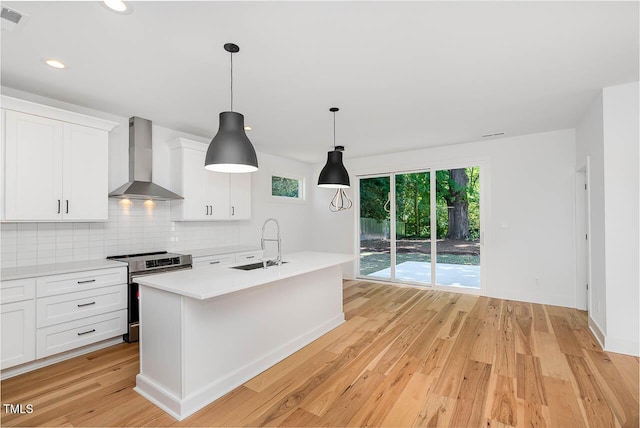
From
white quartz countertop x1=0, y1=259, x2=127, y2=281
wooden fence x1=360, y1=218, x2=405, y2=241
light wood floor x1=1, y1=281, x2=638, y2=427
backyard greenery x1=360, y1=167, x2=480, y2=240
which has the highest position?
backyard greenery x1=360, y1=167, x2=480, y2=240

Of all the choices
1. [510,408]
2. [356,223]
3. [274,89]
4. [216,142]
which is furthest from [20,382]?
[356,223]

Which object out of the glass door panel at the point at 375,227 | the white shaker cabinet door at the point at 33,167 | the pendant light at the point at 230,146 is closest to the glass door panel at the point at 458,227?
the glass door panel at the point at 375,227

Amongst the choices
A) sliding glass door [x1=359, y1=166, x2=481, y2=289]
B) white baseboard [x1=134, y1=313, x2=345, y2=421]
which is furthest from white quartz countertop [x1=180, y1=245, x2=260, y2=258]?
sliding glass door [x1=359, y1=166, x2=481, y2=289]

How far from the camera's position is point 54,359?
2.87 metres

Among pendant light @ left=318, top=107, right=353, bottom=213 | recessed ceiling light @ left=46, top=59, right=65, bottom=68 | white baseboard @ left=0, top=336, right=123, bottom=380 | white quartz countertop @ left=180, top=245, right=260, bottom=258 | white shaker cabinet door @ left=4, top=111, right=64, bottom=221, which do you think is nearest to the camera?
recessed ceiling light @ left=46, top=59, right=65, bottom=68

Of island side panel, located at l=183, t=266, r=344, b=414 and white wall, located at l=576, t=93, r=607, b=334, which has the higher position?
white wall, located at l=576, t=93, r=607, b=334

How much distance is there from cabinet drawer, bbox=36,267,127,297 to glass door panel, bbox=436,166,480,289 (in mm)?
4878

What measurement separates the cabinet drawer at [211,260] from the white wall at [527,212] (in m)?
3.90

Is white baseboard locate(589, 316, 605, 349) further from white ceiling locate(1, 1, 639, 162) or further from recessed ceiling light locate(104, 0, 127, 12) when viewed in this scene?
recessed ceiling light locate(104, 0, 127, 12)

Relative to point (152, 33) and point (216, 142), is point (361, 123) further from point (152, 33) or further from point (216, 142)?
point (152, 33)

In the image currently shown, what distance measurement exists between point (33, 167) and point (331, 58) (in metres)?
2.92

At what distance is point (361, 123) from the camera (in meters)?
4.12

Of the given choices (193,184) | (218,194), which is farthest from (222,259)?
(193,184)

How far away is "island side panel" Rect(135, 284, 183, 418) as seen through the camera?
2.14 meters
